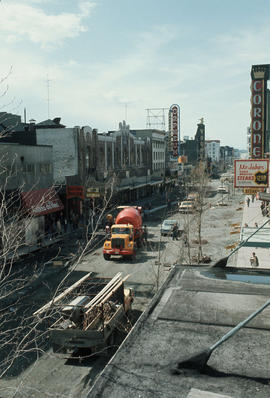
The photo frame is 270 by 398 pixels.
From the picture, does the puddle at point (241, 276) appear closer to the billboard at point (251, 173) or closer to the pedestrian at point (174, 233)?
the billboard at point (251, 173)

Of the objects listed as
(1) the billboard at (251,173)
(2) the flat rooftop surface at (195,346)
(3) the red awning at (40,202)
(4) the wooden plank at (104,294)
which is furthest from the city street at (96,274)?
(3) the red awning at (40,202)

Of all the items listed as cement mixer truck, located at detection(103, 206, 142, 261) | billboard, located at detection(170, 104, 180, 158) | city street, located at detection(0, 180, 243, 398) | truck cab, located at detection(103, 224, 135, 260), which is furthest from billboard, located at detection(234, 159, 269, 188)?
billboard, located at detection(170, 104, 180, 158)

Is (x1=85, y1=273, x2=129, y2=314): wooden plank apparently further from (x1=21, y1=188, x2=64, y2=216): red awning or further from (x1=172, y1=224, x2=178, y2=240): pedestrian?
(x1=172, y1=224, x2=178, y2=240): pedestrian

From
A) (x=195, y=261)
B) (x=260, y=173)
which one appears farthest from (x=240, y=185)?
(x=195, y=261)

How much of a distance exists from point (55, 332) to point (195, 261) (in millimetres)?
14884

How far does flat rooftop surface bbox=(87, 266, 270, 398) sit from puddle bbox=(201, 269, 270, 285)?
0.07 meters

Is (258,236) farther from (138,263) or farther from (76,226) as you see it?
(76,226)

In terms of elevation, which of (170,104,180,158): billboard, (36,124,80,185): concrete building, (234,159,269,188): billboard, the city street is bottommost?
the city street

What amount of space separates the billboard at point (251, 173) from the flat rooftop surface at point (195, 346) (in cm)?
2388

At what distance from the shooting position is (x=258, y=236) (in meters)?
22.6

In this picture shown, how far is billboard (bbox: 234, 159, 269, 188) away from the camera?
30.3 m

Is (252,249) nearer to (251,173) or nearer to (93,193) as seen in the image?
(251,173)

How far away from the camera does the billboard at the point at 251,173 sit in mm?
30328

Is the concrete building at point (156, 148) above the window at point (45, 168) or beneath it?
above
